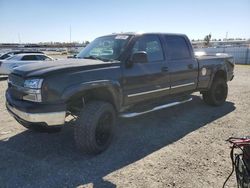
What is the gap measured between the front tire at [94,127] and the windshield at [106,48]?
39.4 inches

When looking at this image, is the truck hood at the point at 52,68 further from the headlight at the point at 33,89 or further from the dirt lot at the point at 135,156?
the dirt lot at the point at 135,156

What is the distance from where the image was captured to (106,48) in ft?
17.1

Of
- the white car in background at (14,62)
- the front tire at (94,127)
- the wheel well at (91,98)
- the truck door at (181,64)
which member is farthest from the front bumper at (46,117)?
the white car in background at (14,62)

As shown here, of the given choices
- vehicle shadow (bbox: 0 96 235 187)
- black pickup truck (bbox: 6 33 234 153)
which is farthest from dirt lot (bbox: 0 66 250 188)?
black pickup truck (bbox: 6 33 234 153)

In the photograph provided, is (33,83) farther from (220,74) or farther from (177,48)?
(220,74)

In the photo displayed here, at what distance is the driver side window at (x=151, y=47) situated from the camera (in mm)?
5207

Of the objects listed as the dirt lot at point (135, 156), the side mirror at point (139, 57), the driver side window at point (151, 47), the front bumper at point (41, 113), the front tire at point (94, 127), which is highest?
the driver side window at point (151, 47)

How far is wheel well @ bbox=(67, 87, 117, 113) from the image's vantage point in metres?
4.46

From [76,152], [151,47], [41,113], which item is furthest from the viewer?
[151,47]

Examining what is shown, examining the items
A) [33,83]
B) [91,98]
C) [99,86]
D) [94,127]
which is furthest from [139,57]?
[33,83]

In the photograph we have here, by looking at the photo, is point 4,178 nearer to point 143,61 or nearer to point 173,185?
point 173,185

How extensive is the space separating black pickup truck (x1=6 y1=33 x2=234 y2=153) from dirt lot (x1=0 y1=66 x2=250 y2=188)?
430mm

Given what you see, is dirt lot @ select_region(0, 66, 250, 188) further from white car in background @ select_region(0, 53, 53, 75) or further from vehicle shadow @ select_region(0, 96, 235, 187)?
white car in background @ select_region(0, 53, 53, 75)

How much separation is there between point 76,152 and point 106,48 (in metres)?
1.99
